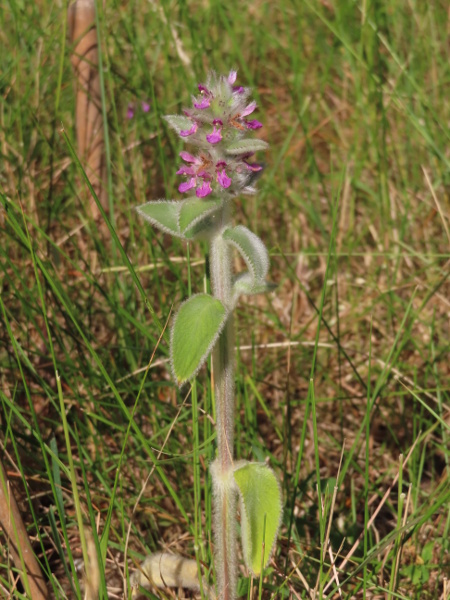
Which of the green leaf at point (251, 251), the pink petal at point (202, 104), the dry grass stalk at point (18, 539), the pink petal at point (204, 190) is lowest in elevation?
the dry grass stalk at point (18, 539)

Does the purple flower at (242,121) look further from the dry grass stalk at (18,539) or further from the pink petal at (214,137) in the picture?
the dry grass stalk at (18,539)

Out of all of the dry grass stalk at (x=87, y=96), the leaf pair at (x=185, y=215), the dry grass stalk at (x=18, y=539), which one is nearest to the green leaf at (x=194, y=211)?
the leaf pair at (x=185, y=215)

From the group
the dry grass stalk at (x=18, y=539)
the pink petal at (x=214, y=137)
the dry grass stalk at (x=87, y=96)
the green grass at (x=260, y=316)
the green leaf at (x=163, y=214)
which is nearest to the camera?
the pink petal at (x=214, y=137)

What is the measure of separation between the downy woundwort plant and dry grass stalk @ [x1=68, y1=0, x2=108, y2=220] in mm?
1324

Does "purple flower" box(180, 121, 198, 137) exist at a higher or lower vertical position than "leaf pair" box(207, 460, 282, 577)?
higher

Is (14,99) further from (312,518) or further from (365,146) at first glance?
(312,518)

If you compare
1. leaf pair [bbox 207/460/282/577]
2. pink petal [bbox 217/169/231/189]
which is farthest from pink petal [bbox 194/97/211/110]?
leaf pair [bbox 207/460/282/577]

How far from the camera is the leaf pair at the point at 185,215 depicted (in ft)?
4.42

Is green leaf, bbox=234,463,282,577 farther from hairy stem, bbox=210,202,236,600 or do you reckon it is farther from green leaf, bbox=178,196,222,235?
green leaf, bbox=178,196,222,235

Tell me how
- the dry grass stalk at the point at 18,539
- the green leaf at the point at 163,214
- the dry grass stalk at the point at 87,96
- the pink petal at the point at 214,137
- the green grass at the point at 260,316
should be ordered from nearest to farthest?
the pink petal at the point at 214,137 < the green leaf at the point at 163,214 < the dry grass stalk at the point at 18,539 < the green grass at the point at 260,316 < the dry grass stalk at the point at 87,96

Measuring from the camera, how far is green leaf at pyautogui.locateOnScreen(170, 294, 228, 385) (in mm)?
1340

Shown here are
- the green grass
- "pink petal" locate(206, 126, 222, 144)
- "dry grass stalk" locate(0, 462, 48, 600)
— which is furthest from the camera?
the green grass

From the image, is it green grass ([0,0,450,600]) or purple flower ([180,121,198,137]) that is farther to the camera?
green grass ([0,0,450,600])

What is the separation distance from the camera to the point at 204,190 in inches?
53.7
